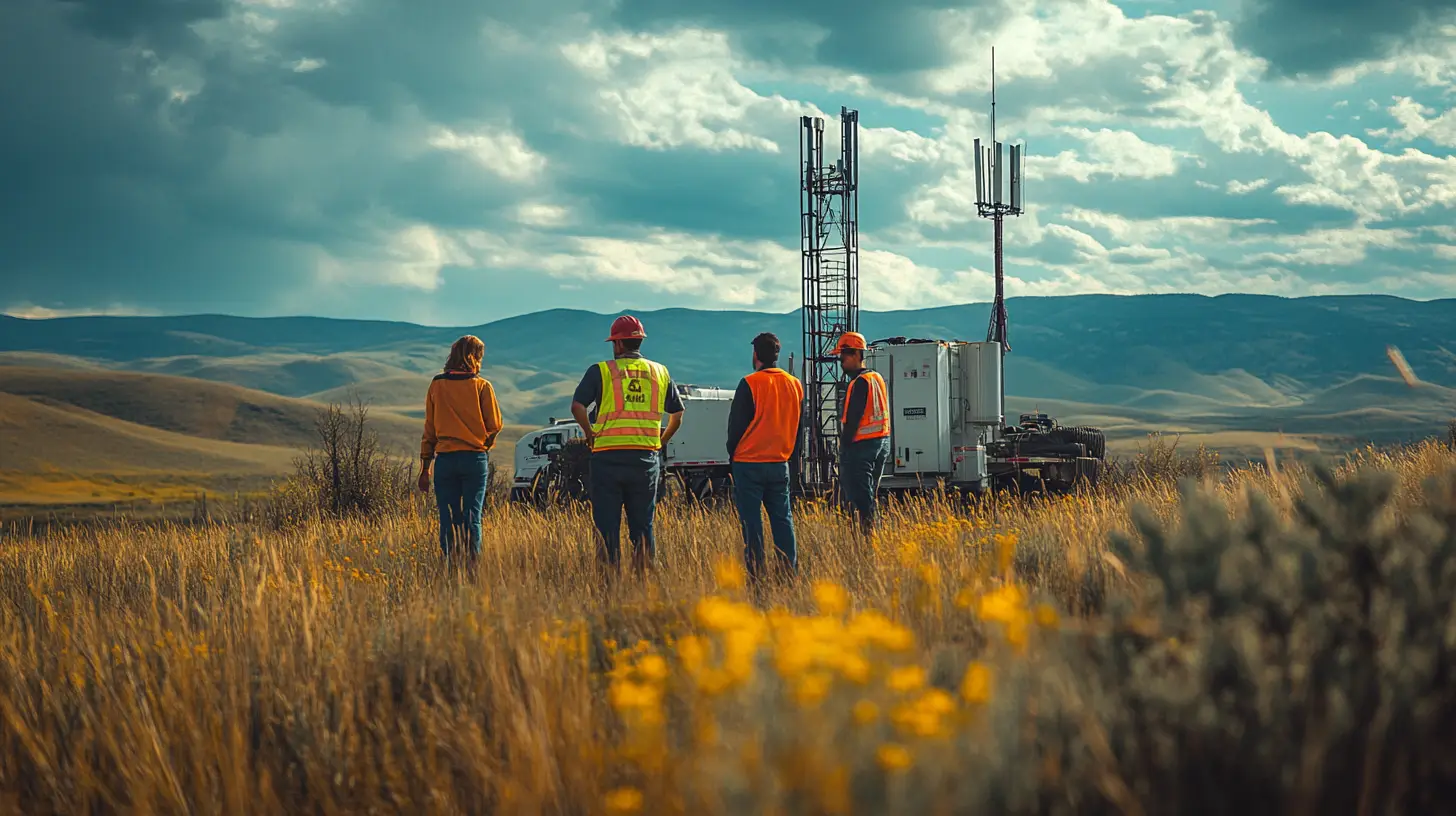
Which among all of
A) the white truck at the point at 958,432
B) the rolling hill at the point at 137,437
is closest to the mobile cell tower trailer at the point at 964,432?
the white truck at the point at 958,432

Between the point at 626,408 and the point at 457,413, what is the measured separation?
1594 mm

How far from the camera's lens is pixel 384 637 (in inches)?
200

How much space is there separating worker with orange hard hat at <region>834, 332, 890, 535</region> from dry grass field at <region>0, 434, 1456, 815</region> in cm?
364

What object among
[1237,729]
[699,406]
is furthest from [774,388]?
[699,406]

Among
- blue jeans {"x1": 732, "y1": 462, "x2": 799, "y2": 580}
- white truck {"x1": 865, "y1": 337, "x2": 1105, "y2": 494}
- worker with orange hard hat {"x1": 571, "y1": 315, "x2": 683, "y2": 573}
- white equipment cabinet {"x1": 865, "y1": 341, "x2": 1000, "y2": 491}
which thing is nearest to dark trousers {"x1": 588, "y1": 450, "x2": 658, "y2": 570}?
worker with orange hard hat {"x1": 571, "y1": 315, "x2": 683, "y2": 573}

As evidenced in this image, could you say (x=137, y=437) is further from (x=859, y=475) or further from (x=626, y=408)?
(x=626, y=408)

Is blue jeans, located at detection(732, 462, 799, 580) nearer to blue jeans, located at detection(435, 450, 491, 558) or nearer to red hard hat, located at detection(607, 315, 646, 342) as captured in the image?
red hard hat, located at detection(607, 315, 646, 342)

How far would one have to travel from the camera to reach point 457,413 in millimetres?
8938

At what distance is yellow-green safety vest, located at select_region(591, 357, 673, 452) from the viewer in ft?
26.9

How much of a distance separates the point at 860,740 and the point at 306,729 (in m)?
2.64

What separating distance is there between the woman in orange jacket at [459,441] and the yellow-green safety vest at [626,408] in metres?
1.15

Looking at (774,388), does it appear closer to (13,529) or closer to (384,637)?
(384,637)

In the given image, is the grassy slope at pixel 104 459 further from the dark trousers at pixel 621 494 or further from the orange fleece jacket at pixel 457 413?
the dark trousers at pixel 621 494

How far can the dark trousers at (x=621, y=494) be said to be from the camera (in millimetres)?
8188
